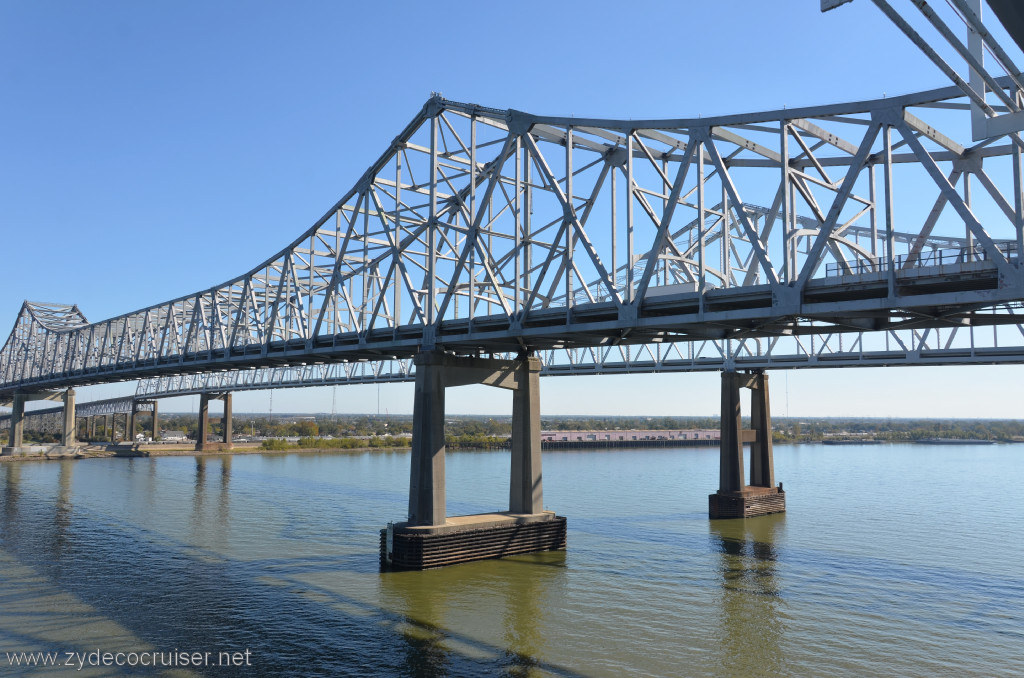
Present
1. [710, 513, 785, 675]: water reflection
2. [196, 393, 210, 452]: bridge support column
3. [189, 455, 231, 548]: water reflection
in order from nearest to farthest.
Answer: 1. [710, 513, 785, 675]: water reflection
2. [189, 455, 231, 548]: water reflection
3. [196, 393, 210, 452]: bridge support column

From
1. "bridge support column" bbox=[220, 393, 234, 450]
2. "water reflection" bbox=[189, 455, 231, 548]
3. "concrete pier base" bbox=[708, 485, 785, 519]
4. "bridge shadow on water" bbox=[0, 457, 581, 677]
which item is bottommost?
"water reflection" bbox=[189, 455, 231, 548]

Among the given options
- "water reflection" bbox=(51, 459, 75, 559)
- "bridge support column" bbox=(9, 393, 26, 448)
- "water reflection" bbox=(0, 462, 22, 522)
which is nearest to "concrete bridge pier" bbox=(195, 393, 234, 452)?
"bridge support column" bbox=(9, 393, 26, 448)

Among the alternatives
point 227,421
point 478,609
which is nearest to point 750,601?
point 478,609

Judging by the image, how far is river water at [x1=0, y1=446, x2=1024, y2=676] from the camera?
2425cm

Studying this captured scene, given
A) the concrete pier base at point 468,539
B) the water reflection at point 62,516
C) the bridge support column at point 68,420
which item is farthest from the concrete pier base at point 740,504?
the bridge support column at point 68,420

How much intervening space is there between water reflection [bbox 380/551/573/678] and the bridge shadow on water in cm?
7

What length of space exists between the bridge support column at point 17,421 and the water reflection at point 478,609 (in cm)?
11037

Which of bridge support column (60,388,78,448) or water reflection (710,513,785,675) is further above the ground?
bridge support column (60,388,78,448)

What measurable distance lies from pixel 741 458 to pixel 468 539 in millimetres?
26933

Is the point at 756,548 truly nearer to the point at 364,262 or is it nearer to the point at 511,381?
the point at 511,381

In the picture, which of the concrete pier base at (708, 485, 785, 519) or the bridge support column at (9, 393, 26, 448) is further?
the bridge support column at (9, 393, 26, 448)

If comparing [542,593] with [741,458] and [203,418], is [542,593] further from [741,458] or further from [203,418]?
[203,418]

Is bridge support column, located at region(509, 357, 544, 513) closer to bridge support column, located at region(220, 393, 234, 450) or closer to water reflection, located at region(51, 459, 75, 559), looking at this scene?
water reflection, located at region(51, 459, 75, 559)

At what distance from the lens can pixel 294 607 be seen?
29469 millimetres
